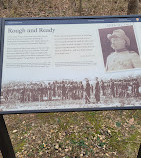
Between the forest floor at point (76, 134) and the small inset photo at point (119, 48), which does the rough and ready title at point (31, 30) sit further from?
the forest floor at point (76, 134)

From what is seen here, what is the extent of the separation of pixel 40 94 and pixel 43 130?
6.76 feet

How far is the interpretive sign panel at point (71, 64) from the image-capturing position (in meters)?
1.64

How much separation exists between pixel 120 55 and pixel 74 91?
2.26 feet

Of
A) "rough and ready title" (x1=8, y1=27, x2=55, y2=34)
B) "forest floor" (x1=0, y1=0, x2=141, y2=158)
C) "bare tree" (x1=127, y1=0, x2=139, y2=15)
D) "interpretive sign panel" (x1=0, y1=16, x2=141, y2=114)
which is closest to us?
"interpretive sign panel" (x1=0, y1=16, x2=141, y2=114)

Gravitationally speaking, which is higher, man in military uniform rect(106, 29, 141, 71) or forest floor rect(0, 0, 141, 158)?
man in military uniform rect(106, 29, 141, 71)

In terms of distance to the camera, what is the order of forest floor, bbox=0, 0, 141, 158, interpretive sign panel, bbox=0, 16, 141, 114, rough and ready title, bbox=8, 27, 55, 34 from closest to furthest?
1. interpretive sign panel, bbox=0, 16, 141, 114
2. rough and ready title, bbox=8, 27, 55, 34
3. forest floor, bbox=0, 0, 141, 158

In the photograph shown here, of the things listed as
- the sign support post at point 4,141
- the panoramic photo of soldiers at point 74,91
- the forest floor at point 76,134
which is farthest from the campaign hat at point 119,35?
the forest floor at point 76,134

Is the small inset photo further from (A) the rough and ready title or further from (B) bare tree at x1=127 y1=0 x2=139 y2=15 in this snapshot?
(B) bare tree at x1=127 y1=0 x2=139 y2=15

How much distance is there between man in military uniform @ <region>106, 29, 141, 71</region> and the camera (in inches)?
67.0

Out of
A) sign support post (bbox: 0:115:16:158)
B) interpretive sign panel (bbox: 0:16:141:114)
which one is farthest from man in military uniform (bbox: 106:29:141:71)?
sign support post (bbox: 0:115:16:158)

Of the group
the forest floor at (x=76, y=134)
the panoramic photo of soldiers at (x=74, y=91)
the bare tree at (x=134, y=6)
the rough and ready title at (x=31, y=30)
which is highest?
the bare tree at (x=134, y=6)

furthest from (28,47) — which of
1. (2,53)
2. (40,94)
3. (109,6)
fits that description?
(109,6)

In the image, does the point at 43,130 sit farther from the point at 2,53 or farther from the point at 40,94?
the point at 2,53

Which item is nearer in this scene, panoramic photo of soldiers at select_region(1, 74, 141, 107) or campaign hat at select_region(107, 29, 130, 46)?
panoramic photo of soldiers at select_region(1, 74, 141, 107)
